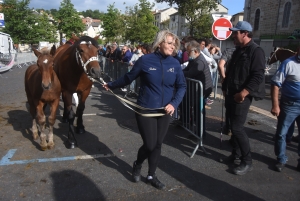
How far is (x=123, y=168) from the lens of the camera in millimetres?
4074

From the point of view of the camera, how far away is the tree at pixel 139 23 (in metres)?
35.6

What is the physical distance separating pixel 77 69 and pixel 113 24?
36073 mm

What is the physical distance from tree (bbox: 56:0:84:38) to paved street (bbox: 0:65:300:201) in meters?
39.1

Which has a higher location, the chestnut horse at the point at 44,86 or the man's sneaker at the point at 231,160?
the chestnut horse at the point at 44,86

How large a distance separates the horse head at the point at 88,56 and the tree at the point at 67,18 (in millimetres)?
40089

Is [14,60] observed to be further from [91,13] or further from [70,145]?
[91,13]

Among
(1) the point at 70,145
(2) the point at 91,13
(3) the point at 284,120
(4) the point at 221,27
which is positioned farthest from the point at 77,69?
(2) the point at 91,13

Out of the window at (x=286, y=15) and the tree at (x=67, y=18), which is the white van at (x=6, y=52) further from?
the window at (x=286, y=15)

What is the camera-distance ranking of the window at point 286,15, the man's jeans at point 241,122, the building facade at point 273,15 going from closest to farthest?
the man's jeans at point 241,122 < the building facade at point 273,15 < the window at point 286,15

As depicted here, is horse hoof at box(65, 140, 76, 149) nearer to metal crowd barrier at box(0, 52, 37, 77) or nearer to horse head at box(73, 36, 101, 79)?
horse head at box(73, 36, 101, 79)

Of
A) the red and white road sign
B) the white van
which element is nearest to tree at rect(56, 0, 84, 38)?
the white van

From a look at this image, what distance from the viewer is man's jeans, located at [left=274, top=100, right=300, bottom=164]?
3906 millimetres

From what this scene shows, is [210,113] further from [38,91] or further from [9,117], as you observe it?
[9,117]

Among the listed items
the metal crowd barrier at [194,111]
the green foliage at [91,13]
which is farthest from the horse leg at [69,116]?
the green foliage at [91,13]
